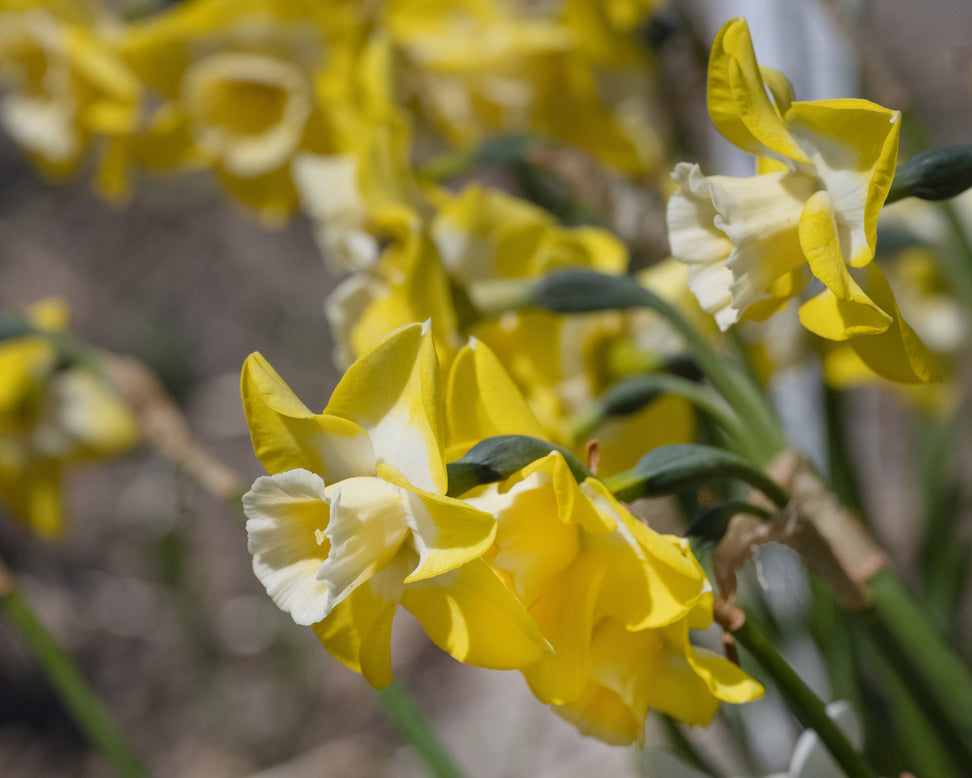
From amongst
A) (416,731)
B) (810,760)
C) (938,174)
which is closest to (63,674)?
(416,731)

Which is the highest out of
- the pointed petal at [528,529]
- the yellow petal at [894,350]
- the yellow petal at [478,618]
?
the yellow petal at [894,350]

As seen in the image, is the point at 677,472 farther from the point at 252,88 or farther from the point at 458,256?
the point at 252,88

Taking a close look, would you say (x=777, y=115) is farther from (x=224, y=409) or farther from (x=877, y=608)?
(x=224, y=409)

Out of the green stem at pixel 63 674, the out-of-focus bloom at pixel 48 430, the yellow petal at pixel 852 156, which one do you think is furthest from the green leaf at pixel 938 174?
the out-of-focus bloom at pixel 48 430

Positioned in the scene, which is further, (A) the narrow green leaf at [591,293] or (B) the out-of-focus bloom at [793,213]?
(A) the narrow green leaf at [591,293]

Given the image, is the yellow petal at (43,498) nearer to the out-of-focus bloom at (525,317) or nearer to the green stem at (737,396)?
the out-of-focus bloom at (525,317)

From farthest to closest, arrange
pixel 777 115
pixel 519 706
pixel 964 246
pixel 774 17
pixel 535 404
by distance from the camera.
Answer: pixel 519 706 < pixel 774 17 < pixel 964 246 < pixel 535 404 < pixel 777 115

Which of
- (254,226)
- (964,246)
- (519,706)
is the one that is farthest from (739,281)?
(254,226)
